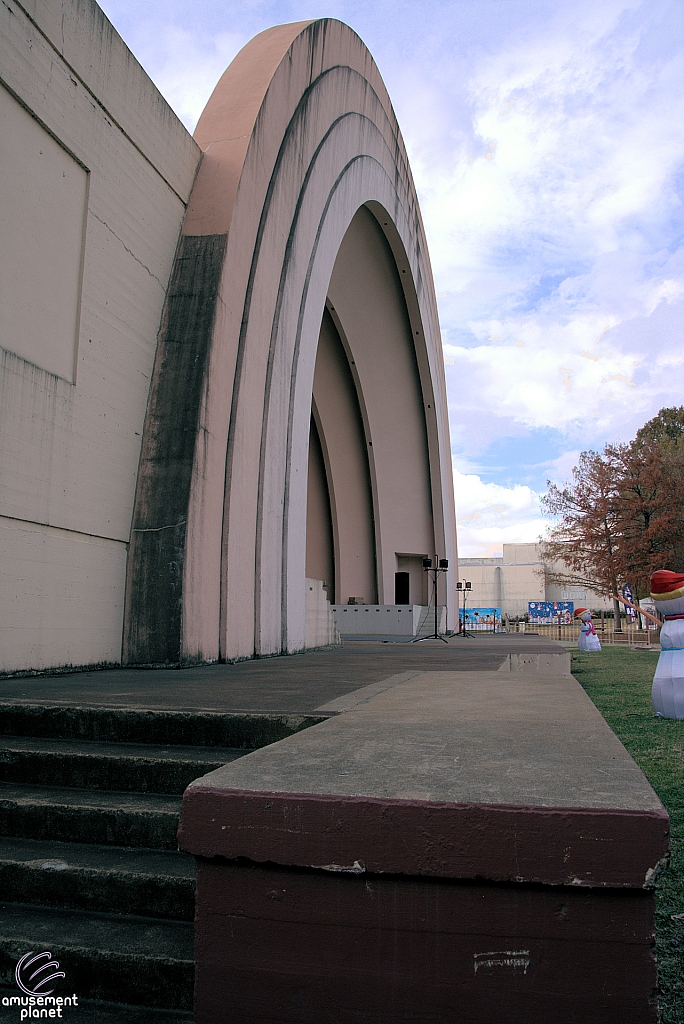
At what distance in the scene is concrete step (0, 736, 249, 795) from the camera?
3102 mm

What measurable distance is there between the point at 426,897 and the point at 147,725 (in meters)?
2.17

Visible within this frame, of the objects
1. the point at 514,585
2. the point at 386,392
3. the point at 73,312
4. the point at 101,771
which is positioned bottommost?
the point at 101,771

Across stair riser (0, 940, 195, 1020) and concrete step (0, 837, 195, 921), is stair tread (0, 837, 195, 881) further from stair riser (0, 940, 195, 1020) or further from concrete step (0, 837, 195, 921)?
stair riser (0, 940, 195, 1020)

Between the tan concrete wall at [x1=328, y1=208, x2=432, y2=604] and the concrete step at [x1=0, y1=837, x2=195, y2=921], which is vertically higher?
the tan concrete wall at [x1=328, y1=208, x2=432, y2=604]

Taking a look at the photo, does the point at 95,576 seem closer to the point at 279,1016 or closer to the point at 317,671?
the point at 317,671

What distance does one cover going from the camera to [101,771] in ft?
10.4

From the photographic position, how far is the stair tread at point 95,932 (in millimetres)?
2182

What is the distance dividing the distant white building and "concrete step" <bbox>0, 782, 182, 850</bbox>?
55675 millimetres

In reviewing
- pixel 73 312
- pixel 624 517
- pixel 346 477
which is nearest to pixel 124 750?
pixel 73 312

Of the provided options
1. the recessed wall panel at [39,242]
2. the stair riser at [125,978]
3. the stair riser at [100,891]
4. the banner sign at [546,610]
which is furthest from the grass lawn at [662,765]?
the banner sign at [546,610]

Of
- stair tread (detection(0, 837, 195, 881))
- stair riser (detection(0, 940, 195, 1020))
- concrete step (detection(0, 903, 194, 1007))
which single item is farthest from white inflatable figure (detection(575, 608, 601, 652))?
stair riser (detection(0, 940, 195, 1020))

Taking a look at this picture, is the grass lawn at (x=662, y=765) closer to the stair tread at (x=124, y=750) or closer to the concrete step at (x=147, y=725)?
the concrete step at (x=147, y=725)

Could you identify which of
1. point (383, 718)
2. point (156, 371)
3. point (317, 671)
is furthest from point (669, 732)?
point (156, 371)

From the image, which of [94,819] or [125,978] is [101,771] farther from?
[125,978]
